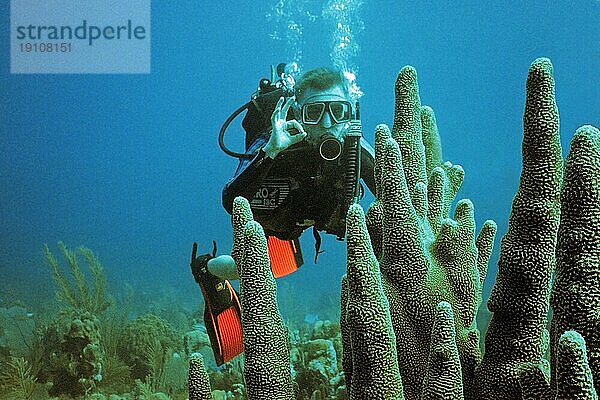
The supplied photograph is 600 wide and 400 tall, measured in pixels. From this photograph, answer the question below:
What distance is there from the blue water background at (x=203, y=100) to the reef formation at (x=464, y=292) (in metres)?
9.02

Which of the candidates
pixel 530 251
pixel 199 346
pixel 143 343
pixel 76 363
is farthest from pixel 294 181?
pixel 530 251

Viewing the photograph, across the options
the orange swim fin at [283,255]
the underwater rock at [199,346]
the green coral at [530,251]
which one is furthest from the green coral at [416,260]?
the underwater rock at [199,346]

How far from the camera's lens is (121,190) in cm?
1341

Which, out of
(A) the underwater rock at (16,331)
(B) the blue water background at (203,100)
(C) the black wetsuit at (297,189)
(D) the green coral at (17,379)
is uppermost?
(B) the blue water background at (203,100)

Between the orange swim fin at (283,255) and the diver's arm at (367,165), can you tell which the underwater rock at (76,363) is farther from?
the diver's arm at (367,165)

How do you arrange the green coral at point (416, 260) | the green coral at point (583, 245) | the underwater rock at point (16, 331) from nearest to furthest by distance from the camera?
the green coral at point (583, 245), the green coral at point (416, 260), the underwater rock at point (16, 331)

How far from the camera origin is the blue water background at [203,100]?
1128 centimetres

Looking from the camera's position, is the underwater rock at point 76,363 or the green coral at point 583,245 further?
the underwater rock at point 76,363

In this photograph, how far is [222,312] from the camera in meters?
6.68

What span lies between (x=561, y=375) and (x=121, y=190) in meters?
13.2

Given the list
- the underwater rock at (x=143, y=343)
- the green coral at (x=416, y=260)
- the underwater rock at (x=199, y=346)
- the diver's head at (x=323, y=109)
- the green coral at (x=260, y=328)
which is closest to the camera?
the green coral at (x=260, y=328)

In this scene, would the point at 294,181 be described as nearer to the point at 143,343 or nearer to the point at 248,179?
the point at 248,179

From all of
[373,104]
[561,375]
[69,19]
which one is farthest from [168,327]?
[561,375]

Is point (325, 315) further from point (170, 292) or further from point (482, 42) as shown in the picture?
point (482, 42)
